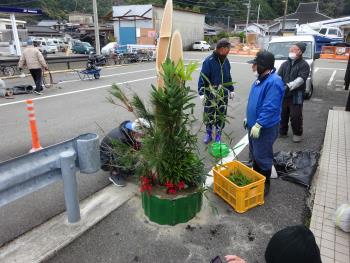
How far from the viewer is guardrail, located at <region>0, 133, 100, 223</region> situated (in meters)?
2.48

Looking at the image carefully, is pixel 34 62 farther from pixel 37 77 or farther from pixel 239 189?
pixel 239 189

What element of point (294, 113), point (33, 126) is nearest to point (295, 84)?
point (294, 113)

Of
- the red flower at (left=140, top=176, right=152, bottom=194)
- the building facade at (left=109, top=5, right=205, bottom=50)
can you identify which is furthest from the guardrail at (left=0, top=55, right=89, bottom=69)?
the building facade at (left=109, top=5, right=205, bottom=50)

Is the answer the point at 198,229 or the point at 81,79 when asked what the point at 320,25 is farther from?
the point at 198,229

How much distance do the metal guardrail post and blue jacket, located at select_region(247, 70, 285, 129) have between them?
2.18m

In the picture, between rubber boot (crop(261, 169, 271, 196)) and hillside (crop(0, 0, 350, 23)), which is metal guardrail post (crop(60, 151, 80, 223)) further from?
hillside (crop(0, 0, 350, 23))

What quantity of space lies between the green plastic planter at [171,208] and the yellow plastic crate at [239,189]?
44 cm

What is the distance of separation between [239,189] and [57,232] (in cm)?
203

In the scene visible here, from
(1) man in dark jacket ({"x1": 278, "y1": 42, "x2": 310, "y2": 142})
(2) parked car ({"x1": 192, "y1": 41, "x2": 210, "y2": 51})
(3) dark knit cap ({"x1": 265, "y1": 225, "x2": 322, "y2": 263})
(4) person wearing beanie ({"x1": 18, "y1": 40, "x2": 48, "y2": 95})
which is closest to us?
(3) dark knit cap ({"x1": 265, "y1": 225, "x2": 322, "y2": 263})

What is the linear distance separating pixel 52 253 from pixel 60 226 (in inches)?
16.3

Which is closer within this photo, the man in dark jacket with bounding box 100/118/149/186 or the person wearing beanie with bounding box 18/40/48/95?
the man in dark jacket with bounding box 100/118/149/186

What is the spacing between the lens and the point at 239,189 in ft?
11.0

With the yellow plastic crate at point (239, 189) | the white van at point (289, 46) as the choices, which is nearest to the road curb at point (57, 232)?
the yellow plastic crate at point (239, 189)

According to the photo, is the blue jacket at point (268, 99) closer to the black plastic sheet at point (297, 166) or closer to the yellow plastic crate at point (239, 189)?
the yellow plastic crate at point (239, 189)
